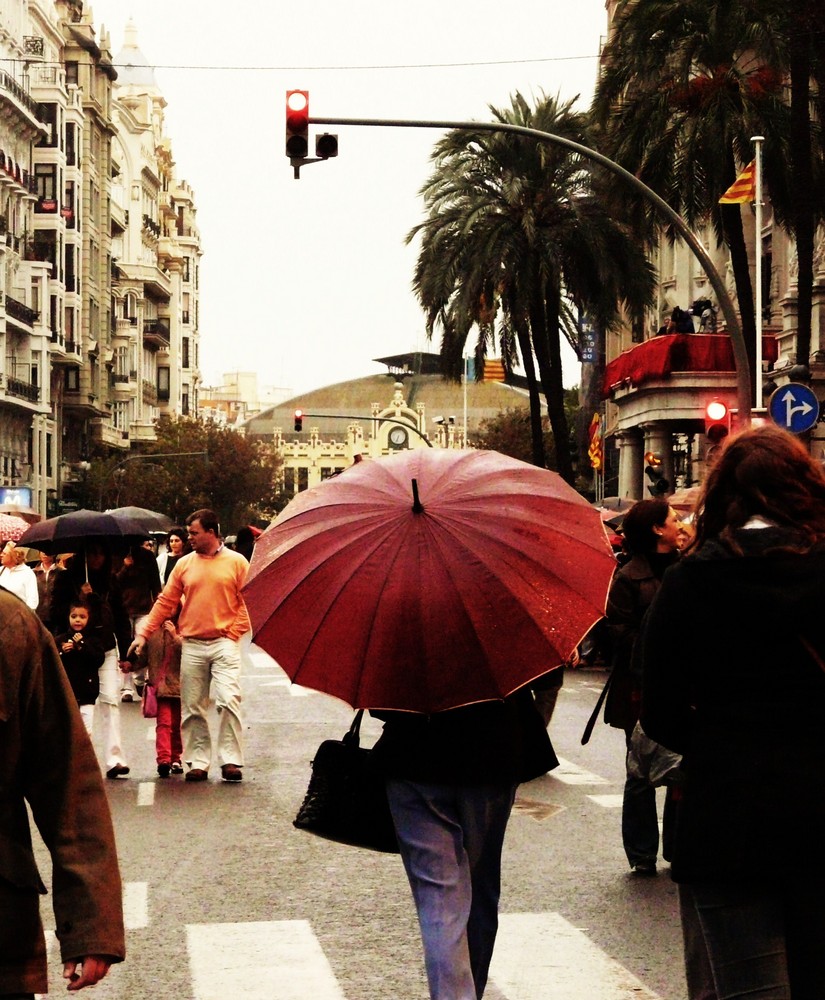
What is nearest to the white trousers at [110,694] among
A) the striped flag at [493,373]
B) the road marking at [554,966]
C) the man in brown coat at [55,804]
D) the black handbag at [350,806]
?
the road marking at [554,966]

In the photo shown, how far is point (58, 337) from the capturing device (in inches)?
3132

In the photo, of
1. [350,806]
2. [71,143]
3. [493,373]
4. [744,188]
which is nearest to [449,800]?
[350,806]

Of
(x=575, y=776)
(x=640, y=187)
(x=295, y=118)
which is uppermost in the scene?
(x=295, y=118)

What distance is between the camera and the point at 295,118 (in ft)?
64.1

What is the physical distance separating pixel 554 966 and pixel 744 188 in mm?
22810

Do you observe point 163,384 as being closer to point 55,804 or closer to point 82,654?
point 82,654

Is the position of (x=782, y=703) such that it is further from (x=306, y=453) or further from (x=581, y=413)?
(x=306, y=453)

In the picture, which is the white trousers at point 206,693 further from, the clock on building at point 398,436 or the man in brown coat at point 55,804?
the clock on building at point 398,436

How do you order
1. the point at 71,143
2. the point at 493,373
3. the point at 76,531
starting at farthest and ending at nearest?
1. the point at 71,143
2. the point at 493,373
3. the point at 76,531

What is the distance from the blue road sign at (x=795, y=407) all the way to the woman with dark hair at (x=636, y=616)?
37.2 ft

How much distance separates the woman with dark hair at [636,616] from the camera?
348 inches

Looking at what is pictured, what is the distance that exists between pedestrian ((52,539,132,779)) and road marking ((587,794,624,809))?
10.3 ft

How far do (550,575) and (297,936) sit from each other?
8.89ft

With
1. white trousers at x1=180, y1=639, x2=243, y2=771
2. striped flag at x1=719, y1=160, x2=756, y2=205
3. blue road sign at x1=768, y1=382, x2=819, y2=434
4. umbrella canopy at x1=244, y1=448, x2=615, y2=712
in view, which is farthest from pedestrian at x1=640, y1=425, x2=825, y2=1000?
striped flag at x1=719, y1=160, x2=756, y2=205
